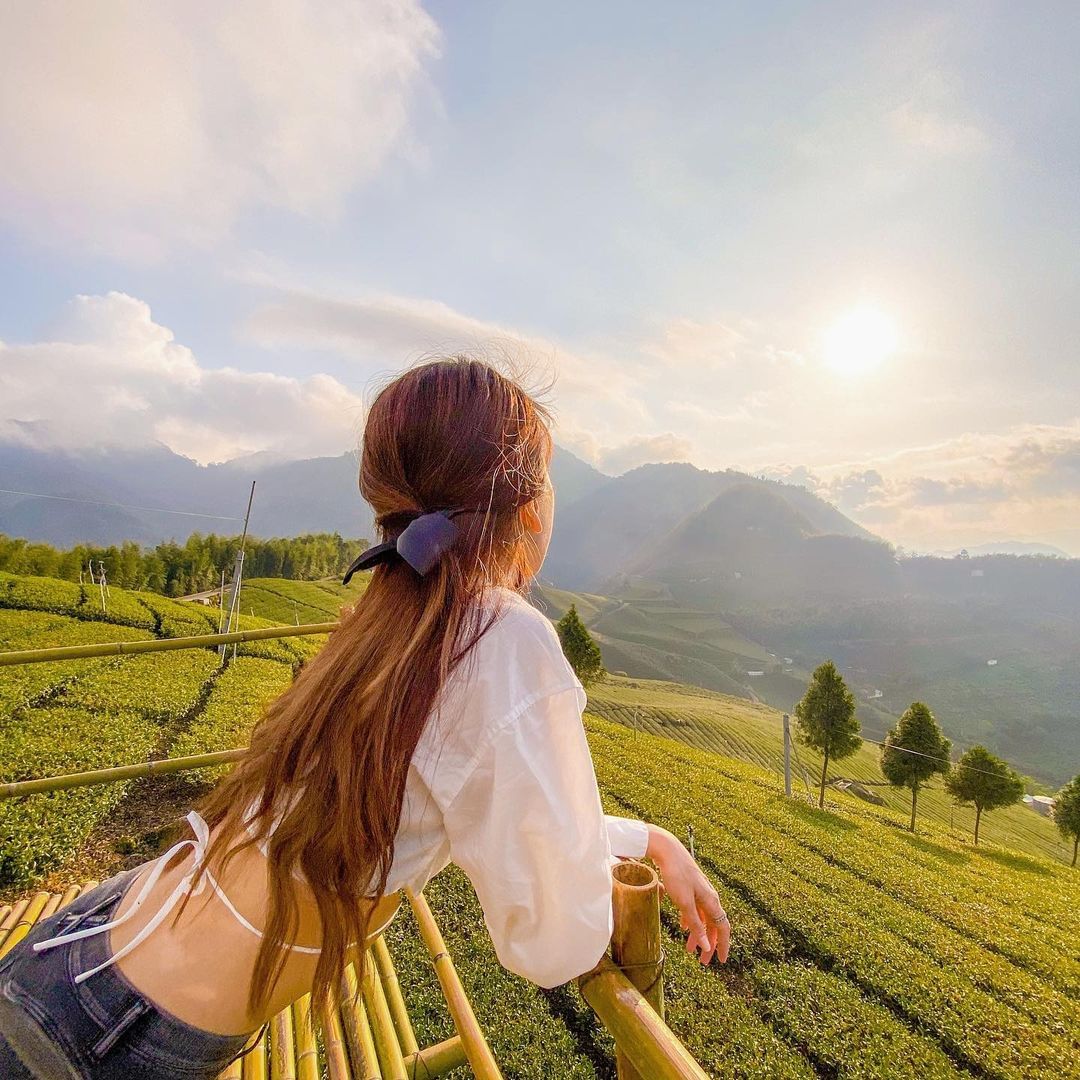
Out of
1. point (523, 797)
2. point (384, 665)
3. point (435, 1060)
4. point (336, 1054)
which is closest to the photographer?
point (523, 797)

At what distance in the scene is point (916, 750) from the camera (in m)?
20.1

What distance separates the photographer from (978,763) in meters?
20.9

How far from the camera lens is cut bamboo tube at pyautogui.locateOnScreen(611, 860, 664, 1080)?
3.15 feet

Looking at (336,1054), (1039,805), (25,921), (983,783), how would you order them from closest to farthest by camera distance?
(336,1054)
(25,921)
(983,783)
(1039,805)

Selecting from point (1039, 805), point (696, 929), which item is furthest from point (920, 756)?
point (1039, 805)

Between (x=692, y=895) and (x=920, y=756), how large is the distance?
2398cm

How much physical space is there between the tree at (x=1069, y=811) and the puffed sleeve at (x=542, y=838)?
28128 millimetres

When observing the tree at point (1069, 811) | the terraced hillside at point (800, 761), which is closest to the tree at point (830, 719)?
the tree at point (1069, 811)

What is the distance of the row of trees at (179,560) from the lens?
3064 centimetres

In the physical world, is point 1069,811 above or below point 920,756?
below

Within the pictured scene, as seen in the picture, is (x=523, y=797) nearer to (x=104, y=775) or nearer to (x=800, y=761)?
(x=104, y=775)

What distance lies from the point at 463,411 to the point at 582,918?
31.7 inches

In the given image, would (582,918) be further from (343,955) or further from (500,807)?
(343,955)

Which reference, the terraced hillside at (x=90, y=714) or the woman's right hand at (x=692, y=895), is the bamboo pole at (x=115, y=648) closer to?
the woman's right hand at (x=692, y=895)
